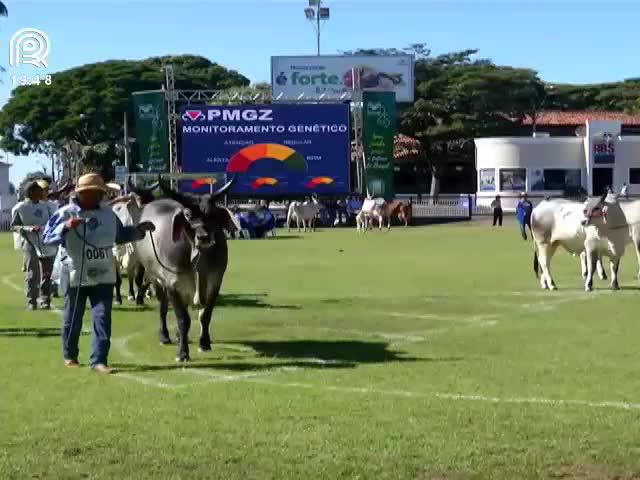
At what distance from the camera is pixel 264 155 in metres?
55.1

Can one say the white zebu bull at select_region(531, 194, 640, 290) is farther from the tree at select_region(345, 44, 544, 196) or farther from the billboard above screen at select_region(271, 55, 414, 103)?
the tree at select_region(345, 44, 544, 196)

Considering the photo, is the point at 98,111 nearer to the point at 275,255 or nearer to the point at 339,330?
the point at 275,255

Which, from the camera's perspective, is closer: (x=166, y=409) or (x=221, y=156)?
(x=166, y=409)

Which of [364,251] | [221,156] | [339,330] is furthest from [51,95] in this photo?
[339,330]

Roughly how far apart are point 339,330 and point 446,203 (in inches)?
1928

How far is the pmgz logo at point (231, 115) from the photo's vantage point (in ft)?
180

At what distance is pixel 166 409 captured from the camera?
8.68 metres

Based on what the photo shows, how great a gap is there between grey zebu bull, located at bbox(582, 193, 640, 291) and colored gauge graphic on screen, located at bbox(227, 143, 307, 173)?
121 feet

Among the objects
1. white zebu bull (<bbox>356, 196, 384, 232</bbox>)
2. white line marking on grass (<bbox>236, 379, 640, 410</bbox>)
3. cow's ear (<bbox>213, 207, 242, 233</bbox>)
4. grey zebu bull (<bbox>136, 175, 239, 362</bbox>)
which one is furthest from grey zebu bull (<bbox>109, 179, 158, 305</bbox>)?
white zebu bull (<bbox>356, 196, 384, 232</bbox>)

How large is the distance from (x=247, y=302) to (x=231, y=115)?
38466 mm

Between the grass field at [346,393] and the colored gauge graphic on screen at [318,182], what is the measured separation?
1466 inches

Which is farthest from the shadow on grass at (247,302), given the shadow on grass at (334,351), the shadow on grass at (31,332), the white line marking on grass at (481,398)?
the white line marking on grass at (481,398)

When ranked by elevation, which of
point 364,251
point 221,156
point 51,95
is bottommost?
point 364,251

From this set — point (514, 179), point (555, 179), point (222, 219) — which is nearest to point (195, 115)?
point (514, 179)
